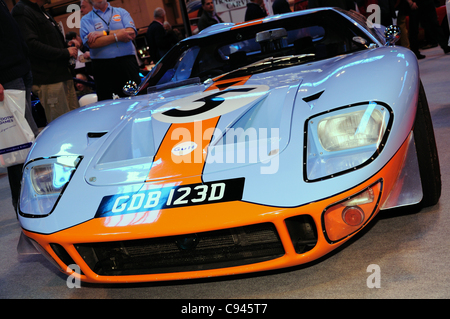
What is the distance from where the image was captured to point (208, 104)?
1.90m

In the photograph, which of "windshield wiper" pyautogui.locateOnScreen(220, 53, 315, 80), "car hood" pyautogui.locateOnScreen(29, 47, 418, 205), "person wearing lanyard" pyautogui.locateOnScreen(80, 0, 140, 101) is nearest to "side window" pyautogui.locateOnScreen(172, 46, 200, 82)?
"windshield wiper" pyautogui.locateOnScreen(220, 53, 315, 80)

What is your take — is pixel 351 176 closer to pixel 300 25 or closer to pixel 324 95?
pixel 324 95

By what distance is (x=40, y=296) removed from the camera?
1776 mm

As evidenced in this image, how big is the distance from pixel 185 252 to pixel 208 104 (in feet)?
2.27

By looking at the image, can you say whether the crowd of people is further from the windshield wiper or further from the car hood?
the windshield wiper

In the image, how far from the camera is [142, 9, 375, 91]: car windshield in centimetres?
238

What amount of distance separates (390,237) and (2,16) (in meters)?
2.60

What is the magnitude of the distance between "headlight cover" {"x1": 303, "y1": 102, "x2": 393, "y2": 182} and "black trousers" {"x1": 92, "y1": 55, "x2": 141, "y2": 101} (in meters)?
2.83

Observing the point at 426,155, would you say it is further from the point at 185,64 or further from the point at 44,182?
the point at 185,64

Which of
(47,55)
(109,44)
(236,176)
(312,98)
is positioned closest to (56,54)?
(47,55)

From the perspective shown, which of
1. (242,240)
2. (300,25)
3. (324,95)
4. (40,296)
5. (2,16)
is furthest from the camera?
(2,16)

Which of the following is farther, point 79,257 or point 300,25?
point 300,25
